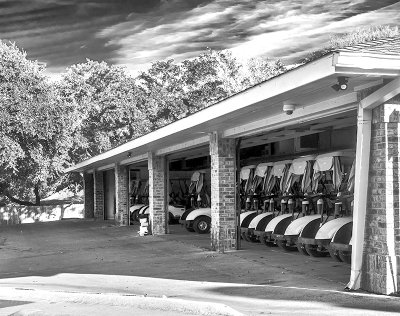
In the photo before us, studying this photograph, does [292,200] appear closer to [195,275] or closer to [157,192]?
[195,275]

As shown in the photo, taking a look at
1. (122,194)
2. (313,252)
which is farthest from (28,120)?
(313,252)

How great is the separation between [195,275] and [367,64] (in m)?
5.57

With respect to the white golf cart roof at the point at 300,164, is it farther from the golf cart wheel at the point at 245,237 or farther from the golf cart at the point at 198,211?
the golf cart at the point at 198,211

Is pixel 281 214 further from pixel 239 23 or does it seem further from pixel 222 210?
pixel 239 23

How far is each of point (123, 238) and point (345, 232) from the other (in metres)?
10.5

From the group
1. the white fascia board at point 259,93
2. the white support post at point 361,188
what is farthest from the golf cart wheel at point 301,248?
the white support post at point 361,188

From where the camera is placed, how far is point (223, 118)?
12750 millimetres

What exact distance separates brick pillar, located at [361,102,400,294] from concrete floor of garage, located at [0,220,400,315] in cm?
35

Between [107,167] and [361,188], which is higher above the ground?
[107,167]

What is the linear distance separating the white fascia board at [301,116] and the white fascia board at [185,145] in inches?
73.3

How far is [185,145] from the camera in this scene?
61.3 feet

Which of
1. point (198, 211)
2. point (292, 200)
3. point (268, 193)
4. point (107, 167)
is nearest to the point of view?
point (292, 200)

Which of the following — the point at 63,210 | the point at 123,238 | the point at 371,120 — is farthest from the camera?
the point at 63,210

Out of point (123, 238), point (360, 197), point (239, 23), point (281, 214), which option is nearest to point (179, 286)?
point (360, 197)
